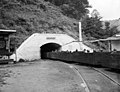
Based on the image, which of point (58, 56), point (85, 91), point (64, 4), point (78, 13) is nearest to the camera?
point (85, 91)

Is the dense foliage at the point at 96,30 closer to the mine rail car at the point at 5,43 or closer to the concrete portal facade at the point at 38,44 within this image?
the concrete portal facade at the point at 38,44

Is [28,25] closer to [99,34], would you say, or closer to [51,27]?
[51,27]

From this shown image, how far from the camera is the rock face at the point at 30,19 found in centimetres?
3763

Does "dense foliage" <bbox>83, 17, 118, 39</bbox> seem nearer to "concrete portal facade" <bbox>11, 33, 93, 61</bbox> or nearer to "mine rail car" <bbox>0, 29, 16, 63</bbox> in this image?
"concrete portal facade" <bbox>11, 33, 93, 61</bbox>

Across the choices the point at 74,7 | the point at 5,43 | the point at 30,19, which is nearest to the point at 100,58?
the point at 5,43

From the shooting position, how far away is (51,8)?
176 feet

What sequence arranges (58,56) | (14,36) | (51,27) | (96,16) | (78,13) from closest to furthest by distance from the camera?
(58,56)
(14,36)
(51,27)
(96,16)
(78,13)

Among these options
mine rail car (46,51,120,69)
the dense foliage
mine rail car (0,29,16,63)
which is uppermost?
the dense foliage

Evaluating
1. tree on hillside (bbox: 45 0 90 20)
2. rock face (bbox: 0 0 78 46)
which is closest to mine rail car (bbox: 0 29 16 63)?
rock face (bbox: 0 0 78 46)

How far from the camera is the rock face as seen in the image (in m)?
37.6

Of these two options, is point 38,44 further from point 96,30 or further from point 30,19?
point 96,30

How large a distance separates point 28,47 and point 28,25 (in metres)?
9.06

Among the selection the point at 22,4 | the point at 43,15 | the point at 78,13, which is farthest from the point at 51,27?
the point at 78,13

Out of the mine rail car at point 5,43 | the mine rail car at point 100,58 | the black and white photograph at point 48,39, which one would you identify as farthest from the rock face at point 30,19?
the mine rail car at point 100,58
